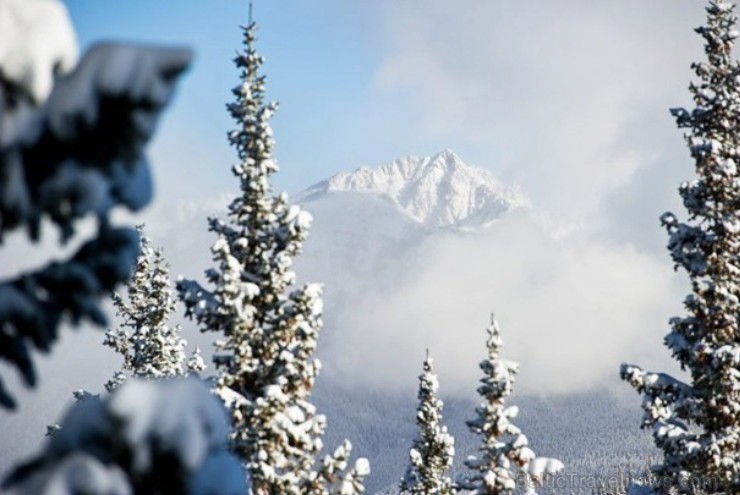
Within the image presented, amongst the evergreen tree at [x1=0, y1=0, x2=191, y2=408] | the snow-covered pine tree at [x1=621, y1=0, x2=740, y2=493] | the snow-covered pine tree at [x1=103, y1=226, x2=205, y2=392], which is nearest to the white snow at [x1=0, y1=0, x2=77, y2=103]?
the evergreen tree at [x1=0, y1=0, x2=191, y2=408]

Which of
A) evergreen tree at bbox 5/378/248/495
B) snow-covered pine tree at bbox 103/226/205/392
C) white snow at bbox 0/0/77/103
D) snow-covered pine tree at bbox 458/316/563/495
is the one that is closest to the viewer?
evergreen tree at bbox 5/378/248/495

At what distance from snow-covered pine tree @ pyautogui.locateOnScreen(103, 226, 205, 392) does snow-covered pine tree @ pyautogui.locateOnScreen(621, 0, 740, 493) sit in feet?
70.4

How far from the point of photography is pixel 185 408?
345 cm

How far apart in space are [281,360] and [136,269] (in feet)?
71.1

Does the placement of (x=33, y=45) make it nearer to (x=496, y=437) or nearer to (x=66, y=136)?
(x=66, y=136)

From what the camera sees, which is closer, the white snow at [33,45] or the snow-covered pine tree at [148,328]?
the white snow at [33,45]

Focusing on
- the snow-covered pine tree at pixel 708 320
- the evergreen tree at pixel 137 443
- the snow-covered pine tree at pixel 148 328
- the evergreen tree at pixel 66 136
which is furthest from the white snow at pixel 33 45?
the snow-covered pine tree at pixel 148 328

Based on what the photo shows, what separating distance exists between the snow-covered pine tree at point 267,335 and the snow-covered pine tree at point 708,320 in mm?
7766

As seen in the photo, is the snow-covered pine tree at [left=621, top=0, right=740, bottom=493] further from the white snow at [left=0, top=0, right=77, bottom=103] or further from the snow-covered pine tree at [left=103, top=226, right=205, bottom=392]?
the snow-covered pine tree at [left=103, top=226, right=205, bottom=392]

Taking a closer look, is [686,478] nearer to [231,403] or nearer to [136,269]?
[231,403]

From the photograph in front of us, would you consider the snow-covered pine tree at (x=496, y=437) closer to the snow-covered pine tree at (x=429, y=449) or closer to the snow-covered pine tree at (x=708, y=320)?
the snow-covered pine tree at (x=708, y=320)

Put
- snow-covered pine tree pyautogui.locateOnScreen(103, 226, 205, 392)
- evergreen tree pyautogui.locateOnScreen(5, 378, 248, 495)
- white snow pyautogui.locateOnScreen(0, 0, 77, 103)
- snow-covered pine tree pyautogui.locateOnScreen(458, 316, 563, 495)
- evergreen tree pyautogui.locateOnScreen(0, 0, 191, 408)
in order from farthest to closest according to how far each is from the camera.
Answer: snow-covered pine tree pyautogui.locateOnScreen(103, 226, 205, 392)
snow-covered pine tree pyautogui.locateOnScreen(458, 316, 563, 495)
white snow pyautogui.locateOnScreen(0, 0, 77, 103)
evergreen tree pyautogui.locateOnScreen(0, 0, 191, 408)
evergreen tree pyautogui.locateOnScreen(5, 378, 248, 495)

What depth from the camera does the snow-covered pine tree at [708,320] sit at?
15.9 metres

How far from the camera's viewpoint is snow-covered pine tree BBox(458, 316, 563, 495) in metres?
19.2
